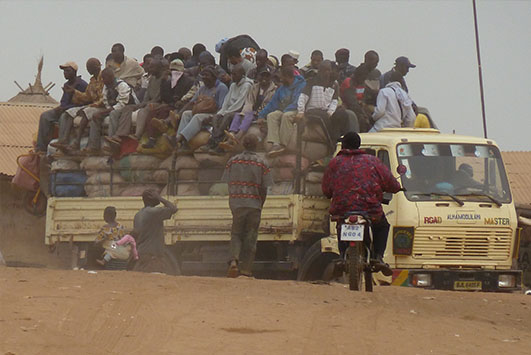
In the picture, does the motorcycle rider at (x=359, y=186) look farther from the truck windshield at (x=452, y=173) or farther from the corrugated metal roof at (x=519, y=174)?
the corrugated metal roof at (x=519, y=174)

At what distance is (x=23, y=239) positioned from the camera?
1823 centimetres

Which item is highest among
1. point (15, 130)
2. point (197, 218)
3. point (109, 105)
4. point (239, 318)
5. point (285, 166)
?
point (15, 130)

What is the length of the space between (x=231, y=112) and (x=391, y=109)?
A: 214cm

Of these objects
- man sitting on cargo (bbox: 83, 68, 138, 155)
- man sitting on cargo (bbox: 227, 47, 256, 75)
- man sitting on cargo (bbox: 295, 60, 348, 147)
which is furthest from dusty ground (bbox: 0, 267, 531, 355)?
man sitting on cargo (bbox: 227, 47, 256, 75)

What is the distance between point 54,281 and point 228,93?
4.90m

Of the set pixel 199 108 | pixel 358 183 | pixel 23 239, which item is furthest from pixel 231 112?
pixel 23 239

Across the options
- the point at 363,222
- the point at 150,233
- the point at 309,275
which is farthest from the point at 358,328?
the point at 150,233

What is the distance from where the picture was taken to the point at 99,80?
16594 millimetres

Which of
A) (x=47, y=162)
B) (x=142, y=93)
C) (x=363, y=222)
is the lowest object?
(x=363, y=222)

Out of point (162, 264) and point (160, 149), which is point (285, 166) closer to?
point (160, 149)

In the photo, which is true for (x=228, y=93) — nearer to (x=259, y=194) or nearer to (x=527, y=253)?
(x=259, y=194)

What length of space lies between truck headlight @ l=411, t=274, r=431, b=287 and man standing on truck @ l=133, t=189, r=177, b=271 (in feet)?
11.6

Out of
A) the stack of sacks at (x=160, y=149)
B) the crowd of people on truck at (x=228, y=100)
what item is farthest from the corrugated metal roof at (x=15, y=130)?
the stack of sacks at (x=160, y=149)

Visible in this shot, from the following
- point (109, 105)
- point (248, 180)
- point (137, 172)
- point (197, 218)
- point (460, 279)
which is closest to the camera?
point (460, 279)
